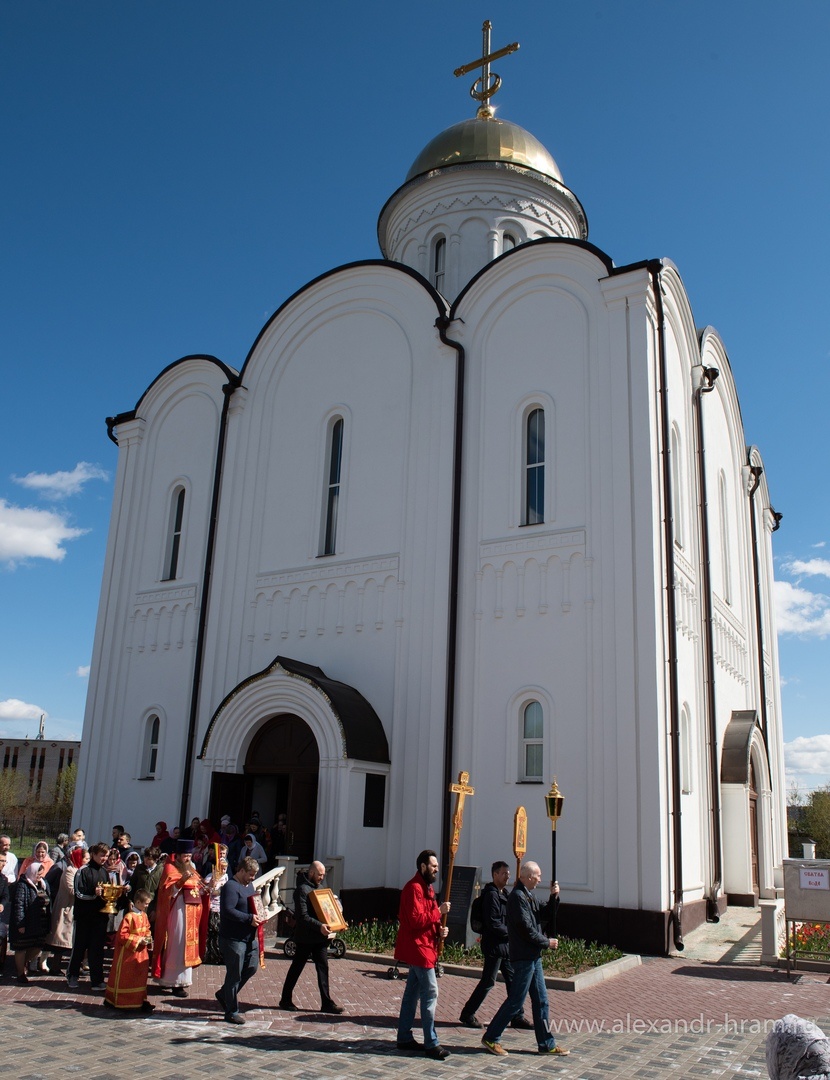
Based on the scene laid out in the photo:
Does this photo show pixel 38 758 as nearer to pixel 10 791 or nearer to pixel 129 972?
pixel 10 791

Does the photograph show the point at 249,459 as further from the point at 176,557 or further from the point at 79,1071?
the point at 79,1071

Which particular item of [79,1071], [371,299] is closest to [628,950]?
[79,1071]

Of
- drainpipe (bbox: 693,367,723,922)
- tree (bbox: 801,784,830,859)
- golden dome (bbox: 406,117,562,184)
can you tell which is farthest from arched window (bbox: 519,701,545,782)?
tree (bbox: 801,784,830,859)

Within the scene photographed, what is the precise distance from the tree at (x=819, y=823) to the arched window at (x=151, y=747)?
3130cm

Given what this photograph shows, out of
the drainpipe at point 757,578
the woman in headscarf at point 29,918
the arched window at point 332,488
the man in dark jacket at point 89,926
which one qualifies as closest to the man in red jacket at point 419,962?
the man in dark jacket at point 89,926

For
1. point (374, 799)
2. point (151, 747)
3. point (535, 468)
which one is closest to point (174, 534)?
point (151, 747)

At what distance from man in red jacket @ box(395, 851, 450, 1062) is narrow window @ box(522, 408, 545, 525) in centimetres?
881

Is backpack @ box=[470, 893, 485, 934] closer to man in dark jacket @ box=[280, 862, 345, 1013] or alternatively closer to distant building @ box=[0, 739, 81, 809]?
man in dark jacket @ box=[280, 862, 345, 1013]

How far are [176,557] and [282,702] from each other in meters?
5.81

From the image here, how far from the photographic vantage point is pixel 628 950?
503 inches

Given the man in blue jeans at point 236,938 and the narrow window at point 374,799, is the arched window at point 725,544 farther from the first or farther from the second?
the man in blue jeans at point 236,938

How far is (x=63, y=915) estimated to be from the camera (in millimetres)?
9992

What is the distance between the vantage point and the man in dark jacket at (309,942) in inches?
334

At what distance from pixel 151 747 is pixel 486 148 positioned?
15.7 meters
